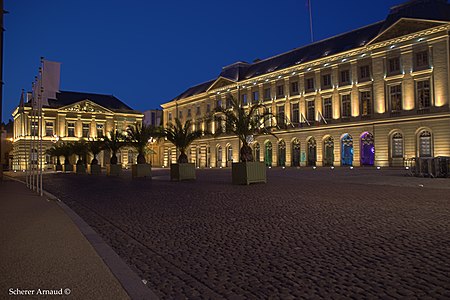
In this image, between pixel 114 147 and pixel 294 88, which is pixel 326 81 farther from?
pixel 114 147

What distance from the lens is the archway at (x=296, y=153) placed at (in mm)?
50969

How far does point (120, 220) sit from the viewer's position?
845 cm

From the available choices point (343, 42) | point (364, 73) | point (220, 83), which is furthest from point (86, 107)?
point (364, 73)

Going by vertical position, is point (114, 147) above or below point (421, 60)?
below

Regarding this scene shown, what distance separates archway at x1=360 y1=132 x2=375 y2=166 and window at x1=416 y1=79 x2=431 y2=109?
6119mm

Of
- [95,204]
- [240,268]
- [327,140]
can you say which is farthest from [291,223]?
[327,140]

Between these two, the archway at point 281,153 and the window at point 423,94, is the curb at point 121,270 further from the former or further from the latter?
the archway at point 281,153

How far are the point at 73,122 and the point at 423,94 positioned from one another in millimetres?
67187

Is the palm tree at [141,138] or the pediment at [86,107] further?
the pediment at [86,107]

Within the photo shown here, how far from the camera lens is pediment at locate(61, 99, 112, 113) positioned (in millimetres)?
79688

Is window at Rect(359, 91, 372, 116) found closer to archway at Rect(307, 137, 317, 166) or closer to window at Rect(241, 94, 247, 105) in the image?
archway at Rect(307, 137, 317, 166)

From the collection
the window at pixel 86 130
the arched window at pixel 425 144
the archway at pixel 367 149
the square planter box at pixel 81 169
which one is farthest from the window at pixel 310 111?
the window at pixel 86 130

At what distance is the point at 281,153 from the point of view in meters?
53.4

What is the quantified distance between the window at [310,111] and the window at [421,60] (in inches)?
542
